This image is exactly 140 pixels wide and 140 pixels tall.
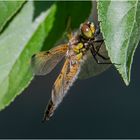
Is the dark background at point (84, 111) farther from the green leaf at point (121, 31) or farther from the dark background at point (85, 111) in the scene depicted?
the green leaf at point (121, 31)

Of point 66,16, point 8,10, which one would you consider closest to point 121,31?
point 8,10

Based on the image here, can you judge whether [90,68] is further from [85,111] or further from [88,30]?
[85,111]

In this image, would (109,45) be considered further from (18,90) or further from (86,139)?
(86,139)

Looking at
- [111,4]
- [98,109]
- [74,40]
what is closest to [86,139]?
[98,109]

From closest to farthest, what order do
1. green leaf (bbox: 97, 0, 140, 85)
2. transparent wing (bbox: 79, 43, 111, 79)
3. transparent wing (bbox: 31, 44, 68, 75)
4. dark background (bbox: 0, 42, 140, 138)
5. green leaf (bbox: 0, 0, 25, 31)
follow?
green leaf (bbox: 97, 0, 140, 85) < green leaf (bbox: 0, 0, 25, 31) < transparent wing (bbox: 31, 44, 68, 75) < transparent wing (bbox: 79, 43, 111, 79) < dark background (bbox: 0, 42, 140, 138)

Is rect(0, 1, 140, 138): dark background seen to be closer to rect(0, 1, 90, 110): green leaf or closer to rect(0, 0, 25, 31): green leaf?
rect(0, 1, 90, 110): green leaf

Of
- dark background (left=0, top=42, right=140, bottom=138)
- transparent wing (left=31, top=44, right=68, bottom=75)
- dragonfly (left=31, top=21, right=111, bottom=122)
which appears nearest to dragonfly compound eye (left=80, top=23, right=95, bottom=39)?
dragonfly (left=31, top=21, right=111, bottom=122)
